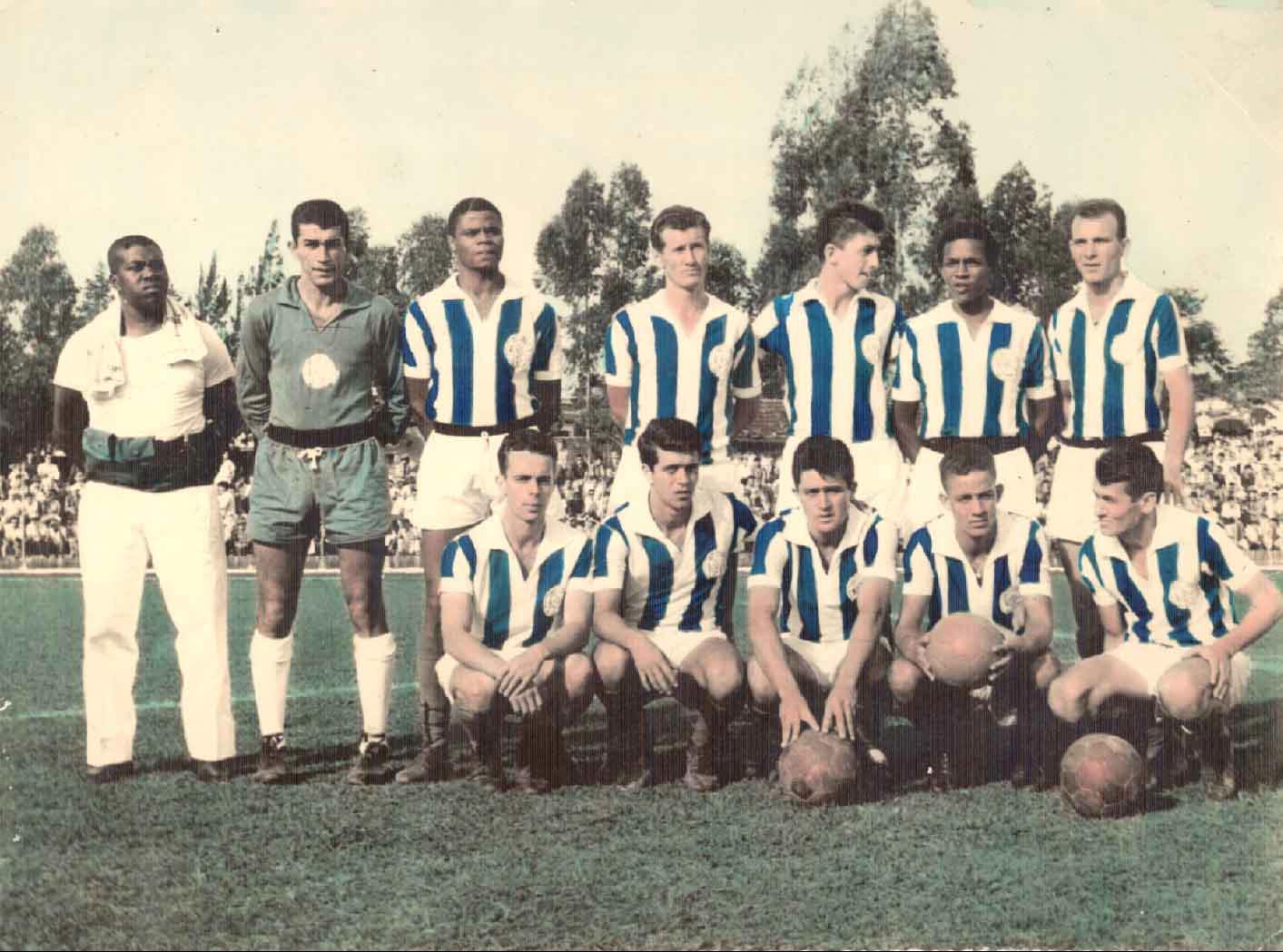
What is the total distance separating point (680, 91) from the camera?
5.50m

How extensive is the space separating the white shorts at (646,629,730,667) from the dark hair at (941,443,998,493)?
1.00 m

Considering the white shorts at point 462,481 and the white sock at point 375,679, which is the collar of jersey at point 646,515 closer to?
the white shorts at point 462,481

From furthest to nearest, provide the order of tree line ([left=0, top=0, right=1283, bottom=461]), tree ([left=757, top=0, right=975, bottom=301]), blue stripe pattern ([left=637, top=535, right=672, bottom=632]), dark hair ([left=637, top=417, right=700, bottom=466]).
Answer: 1. tree ([left=757, top=0, right=975, bottom=301])
2. tree line ([left=0, top=0, right=1283, bottom=461])
3. blue stripe pattern ([left=637, top=535, right=672, bottom=632])
4. dark hair ([left=637, top=417, right=700, bottom=466])

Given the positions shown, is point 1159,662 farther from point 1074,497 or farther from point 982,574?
point 1074,497

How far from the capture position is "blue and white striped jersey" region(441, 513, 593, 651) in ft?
15.1

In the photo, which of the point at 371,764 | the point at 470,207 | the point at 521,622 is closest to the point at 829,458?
the point at 521,622

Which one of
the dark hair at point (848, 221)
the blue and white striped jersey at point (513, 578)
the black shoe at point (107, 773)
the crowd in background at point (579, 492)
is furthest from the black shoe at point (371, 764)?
the crowd in background at point (579, 492)

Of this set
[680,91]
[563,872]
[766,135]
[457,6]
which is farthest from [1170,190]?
[563,872]

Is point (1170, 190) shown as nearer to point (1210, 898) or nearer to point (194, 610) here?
point (1210, 898)

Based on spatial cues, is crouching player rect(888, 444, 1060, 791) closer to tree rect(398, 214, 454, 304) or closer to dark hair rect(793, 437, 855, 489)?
dark hair rect(793, 437, 855, 489)

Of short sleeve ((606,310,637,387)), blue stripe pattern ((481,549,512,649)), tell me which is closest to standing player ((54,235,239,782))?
blue stripe pattern ((481,549,512,649))

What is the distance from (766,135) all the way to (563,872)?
357 centimetres

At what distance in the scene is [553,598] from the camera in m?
4.66

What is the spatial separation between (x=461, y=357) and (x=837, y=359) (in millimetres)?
1453
